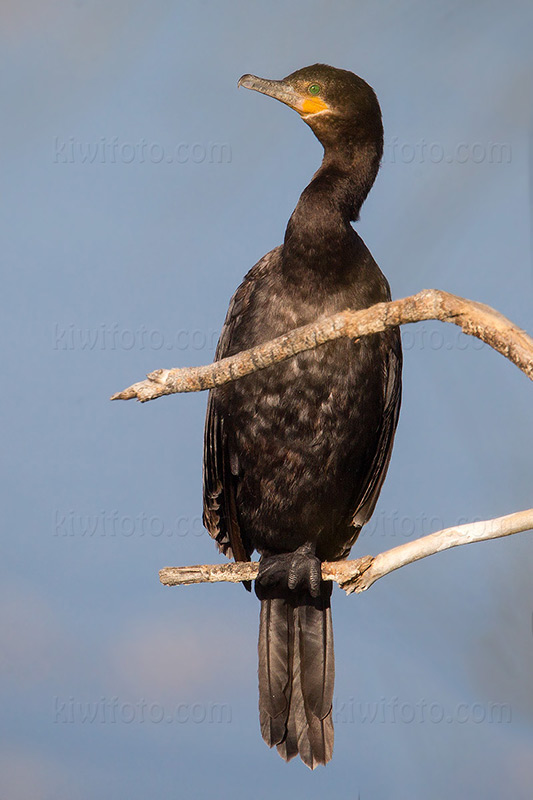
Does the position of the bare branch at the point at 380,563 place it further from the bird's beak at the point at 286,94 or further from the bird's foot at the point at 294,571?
the bird's beak at the point at 286,94

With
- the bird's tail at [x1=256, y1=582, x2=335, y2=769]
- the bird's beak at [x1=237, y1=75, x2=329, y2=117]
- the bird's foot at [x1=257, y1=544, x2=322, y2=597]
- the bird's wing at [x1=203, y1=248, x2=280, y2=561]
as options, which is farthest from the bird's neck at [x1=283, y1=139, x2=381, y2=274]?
the bird's tail at [x1=256, y1=582, x2=335, y2=769]

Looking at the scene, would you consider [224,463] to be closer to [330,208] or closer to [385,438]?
[385,438]

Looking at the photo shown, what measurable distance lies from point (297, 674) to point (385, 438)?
4.15 feet

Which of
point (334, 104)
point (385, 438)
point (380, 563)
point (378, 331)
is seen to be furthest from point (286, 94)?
point (380, 563)

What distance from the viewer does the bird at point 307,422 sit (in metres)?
4.75

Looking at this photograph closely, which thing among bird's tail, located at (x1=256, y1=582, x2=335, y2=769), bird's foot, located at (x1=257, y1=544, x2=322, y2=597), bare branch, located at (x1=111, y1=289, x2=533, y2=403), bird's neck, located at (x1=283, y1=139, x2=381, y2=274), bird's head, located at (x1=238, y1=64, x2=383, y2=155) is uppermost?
bird's head, located at (x1=238, y1=64, x2=383, y2=155)

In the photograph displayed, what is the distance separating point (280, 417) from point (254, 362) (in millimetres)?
902

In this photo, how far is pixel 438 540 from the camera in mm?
3965

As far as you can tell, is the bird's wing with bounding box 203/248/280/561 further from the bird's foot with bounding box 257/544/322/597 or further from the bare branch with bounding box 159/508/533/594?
the bare branch with bounding box 159/508/533/594

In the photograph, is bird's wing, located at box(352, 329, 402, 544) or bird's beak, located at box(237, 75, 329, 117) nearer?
bird's beak, located at box(237, 75, 329, 117)

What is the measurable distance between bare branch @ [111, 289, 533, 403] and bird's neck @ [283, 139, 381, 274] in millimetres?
881

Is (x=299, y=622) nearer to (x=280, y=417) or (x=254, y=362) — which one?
(x=280, y=417)

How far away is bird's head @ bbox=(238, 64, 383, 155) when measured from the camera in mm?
4695

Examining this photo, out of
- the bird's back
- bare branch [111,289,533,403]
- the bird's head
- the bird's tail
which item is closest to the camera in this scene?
bare branch [111,289,533,403]
